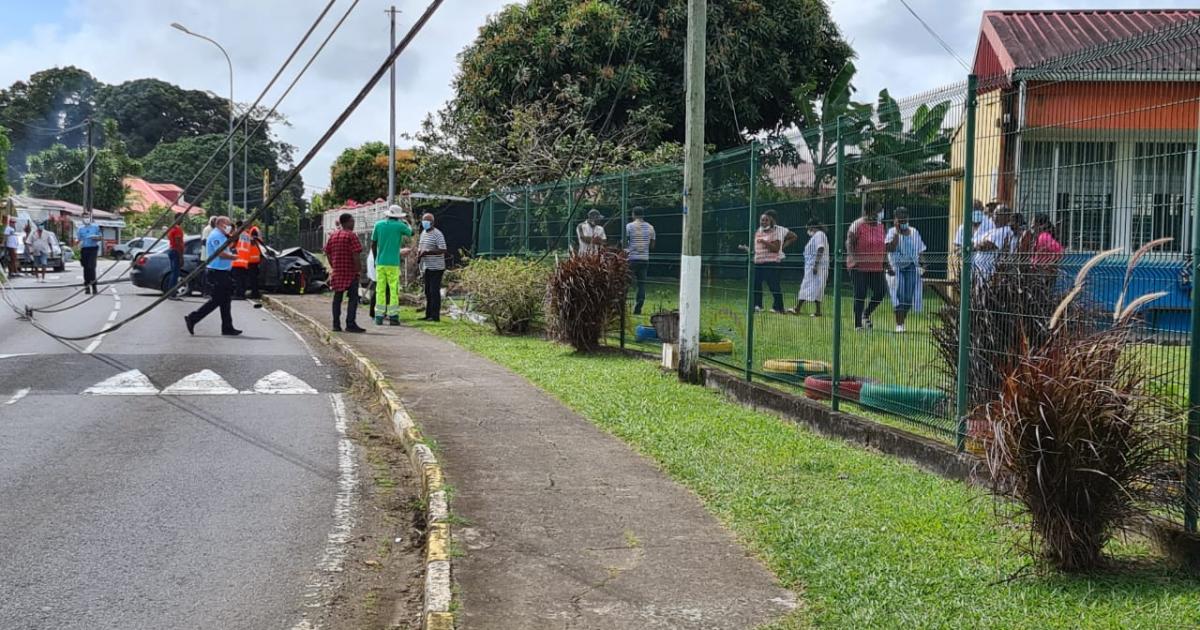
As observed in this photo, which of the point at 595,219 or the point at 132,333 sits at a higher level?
the point at 595,219

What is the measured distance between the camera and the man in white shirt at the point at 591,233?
15180 mm

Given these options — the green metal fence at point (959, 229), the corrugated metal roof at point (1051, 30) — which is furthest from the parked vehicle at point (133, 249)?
the corrugated metal roof at point (1051, 30)

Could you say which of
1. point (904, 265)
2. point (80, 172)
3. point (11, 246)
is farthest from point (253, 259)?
point (80, 172)

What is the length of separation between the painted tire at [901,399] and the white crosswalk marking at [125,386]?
6.89m

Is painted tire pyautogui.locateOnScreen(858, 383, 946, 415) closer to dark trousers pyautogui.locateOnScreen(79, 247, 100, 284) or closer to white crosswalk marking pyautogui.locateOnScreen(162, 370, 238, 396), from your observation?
white crosswalk marking pyautogui.locateOnScreen(162, 370, 238, 396)

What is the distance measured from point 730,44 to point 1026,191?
23.1 meters

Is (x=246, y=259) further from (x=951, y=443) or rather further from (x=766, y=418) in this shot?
(x=951, y=443)

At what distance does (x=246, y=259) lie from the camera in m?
22.4

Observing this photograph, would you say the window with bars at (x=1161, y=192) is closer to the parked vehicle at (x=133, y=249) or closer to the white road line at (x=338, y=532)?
the white road line at (x=338, y=532)

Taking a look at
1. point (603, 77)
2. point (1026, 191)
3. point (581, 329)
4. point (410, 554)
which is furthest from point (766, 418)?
point (603, 77)

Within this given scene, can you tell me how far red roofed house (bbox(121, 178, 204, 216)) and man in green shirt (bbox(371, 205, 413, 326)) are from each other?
5722 cm

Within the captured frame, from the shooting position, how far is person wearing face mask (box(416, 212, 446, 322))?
63.1ft

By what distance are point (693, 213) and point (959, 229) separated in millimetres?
4628

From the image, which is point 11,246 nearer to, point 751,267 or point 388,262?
point 388,262
